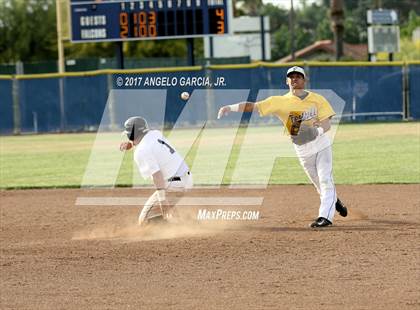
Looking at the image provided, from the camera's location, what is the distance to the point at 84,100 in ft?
119

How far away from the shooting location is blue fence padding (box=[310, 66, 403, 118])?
35.8m

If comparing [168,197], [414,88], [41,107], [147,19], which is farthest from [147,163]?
[41,107]

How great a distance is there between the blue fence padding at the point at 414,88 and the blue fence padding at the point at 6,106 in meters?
14.4

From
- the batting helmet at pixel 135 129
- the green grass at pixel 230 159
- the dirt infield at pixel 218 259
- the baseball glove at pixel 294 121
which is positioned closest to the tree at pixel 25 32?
the green grass at pixel 230 159

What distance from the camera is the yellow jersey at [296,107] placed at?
1208cm

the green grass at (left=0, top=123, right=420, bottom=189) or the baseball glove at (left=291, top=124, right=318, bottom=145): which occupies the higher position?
the baseball glove at (left=291, top=124, right=318, bottom=145)

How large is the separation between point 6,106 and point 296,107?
26168 millimetres

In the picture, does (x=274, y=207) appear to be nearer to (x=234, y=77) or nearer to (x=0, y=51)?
(x=234, y=77)

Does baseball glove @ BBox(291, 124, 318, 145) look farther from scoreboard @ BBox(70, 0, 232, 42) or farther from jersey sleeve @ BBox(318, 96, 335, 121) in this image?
scoreboard @ BBox(70, 0, 232, 42)

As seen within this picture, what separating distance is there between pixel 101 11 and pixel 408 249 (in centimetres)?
2650

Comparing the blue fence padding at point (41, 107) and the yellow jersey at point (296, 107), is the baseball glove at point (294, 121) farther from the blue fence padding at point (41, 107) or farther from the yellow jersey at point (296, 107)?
the blue fence padding at point (41, 107)

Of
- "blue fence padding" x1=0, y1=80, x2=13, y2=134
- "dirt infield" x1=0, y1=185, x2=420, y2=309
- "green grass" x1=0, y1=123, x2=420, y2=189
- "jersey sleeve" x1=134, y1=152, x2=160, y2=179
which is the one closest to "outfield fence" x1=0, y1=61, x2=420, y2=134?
"blue fence padding" x1=0, y1=80, x2=13, y2=134

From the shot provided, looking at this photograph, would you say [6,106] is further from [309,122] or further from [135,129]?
[309,122]

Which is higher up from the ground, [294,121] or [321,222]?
[294,121]
